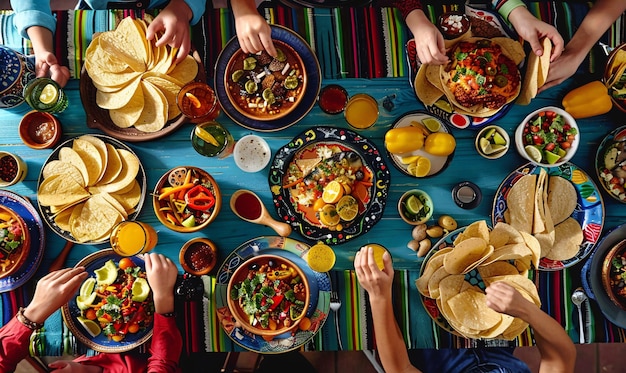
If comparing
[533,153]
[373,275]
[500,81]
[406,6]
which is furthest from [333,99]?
[533,153]

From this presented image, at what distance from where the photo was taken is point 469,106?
2199mm

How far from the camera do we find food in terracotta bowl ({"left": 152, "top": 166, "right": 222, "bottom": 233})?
221 centimetres

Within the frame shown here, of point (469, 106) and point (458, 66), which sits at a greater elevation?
point (458, 66)

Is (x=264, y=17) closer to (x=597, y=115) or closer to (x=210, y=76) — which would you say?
(x=210, y=76)

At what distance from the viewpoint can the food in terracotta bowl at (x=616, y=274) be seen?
221cm

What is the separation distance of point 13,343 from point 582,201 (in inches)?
114

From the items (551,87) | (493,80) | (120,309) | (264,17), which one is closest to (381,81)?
(493,80)

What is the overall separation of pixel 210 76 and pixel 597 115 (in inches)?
80.1

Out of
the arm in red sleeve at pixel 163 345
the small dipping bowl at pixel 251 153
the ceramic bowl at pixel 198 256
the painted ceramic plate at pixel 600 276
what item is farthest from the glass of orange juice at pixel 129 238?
the painted ceramic plate at pixel 600 276

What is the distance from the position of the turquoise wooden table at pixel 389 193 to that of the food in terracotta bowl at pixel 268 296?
17 cm

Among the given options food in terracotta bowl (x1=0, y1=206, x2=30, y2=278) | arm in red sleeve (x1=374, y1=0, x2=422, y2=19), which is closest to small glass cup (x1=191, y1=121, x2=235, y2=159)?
food in terracotta bowl (x1=0, y1=206, x2=30, y2=278)

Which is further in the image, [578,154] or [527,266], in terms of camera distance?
[578,154]

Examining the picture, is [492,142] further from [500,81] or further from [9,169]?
[9,169]

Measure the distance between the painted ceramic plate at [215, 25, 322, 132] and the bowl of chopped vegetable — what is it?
1.07 meters
